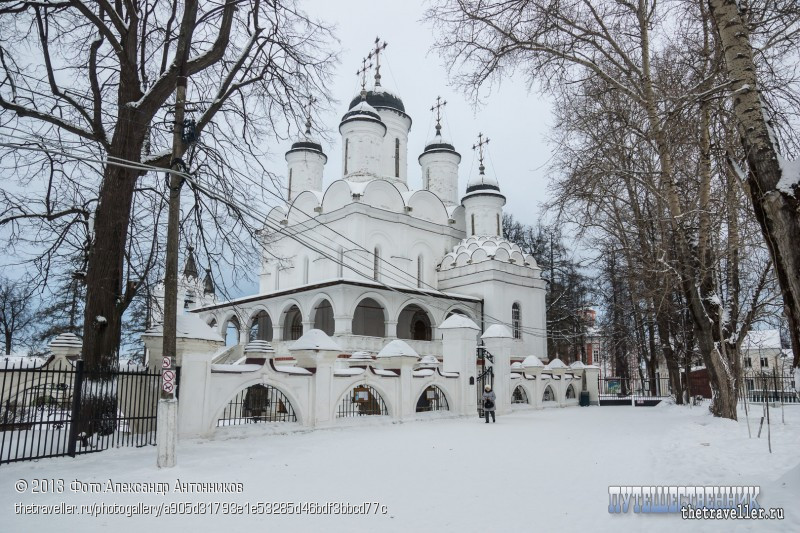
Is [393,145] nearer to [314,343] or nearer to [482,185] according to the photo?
[482,185]

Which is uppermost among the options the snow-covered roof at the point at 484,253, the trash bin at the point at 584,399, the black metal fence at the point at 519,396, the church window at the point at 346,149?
the church window at the point at 346,149

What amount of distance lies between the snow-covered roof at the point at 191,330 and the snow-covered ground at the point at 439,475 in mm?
2006

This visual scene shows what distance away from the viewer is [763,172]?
222 inches

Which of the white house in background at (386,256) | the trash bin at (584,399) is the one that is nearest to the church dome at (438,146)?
the white house in background at (386,256)

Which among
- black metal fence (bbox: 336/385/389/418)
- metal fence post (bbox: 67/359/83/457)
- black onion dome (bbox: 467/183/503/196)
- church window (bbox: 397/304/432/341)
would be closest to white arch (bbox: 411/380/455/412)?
black metal fence (bbox: 336/385/389/418)

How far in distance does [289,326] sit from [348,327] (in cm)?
766

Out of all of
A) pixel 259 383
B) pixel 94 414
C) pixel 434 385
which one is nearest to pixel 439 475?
pixel 259 383

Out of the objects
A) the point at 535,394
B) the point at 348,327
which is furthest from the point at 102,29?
the point at 535,394

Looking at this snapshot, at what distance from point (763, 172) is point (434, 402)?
1434 cm

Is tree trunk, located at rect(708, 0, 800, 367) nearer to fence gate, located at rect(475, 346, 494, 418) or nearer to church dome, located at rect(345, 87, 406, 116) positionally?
fence gate, located at rect(475, 346, 494, 418)

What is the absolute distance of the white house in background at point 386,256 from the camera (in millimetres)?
28969

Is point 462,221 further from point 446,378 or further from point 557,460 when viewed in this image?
point 557,460

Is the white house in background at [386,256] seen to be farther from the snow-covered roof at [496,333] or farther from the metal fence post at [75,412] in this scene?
the metal fence post at [75,412]

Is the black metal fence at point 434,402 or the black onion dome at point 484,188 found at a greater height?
the black onion dome at point 484,188
